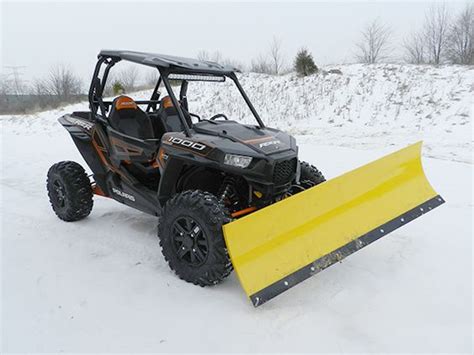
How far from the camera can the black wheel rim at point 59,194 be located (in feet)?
13.3

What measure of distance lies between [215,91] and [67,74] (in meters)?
21.1

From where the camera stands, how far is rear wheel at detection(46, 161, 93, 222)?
3.93 metres

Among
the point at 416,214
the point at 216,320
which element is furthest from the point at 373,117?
the point at 216,320

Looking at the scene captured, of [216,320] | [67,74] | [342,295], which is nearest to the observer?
[216,320]

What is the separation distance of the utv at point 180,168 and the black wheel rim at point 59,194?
0.04 ft

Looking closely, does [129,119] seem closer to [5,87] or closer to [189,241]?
[189,241]

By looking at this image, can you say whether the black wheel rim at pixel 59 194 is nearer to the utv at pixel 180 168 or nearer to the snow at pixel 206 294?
the utv at pixel 180 168

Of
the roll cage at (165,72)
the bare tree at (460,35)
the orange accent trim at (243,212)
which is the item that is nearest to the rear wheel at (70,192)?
the roll cage at (165,72)

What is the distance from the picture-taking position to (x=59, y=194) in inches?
162

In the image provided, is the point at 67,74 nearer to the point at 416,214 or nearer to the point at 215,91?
the point at 215,91

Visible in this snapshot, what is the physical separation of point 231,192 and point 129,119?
5.10ft

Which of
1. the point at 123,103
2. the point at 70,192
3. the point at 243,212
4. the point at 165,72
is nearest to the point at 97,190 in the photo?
the point at 70,192

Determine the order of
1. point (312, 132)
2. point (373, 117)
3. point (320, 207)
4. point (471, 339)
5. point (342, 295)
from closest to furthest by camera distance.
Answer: point (471, 339) → point (342, 295) → point (320, 207) → point (312, 132) → point (373, 117)

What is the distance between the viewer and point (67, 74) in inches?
1209
